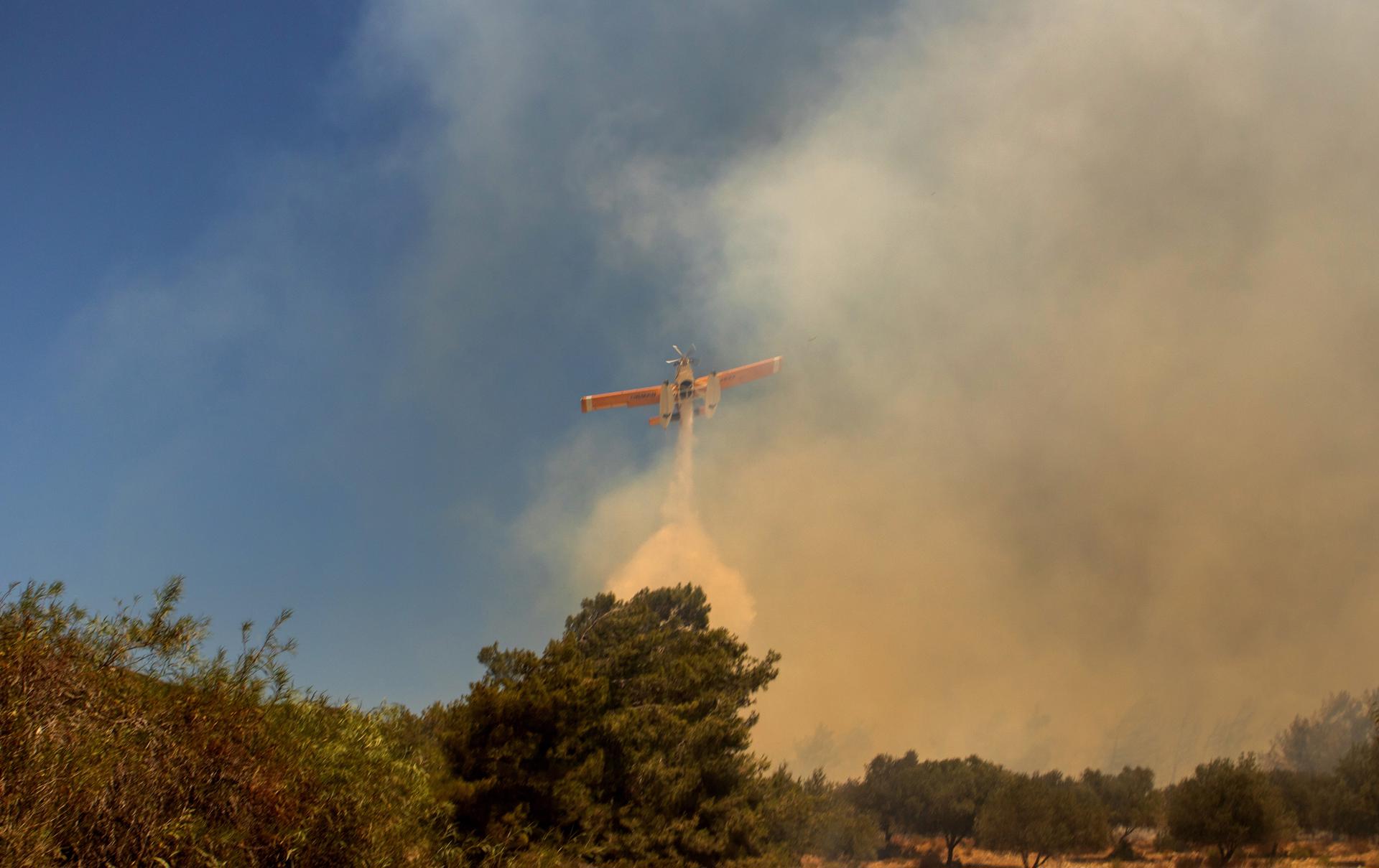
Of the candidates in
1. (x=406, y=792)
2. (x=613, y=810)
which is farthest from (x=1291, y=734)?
(x=406, y=792)

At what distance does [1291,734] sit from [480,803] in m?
75.6

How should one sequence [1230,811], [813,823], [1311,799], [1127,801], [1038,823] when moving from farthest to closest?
[1127,801]
[1038,823]
[1311,799]
[1230,811]
[813,823]

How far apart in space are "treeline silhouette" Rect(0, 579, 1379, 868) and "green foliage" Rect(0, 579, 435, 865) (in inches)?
1.9

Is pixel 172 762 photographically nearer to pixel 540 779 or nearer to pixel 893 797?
pixel 540 779

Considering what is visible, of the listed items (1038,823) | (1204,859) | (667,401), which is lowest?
(1204,859)

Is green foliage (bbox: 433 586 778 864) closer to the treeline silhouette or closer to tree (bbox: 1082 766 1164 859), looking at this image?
the treeline silhouette

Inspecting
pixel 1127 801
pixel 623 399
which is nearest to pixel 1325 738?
pixel 1127 801

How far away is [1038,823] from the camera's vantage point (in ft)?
222

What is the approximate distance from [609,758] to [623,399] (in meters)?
41.3

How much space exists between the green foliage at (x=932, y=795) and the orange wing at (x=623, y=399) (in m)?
37.7

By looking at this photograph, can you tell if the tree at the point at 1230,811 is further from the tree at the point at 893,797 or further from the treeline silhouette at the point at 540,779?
the tree at the point at 893,797

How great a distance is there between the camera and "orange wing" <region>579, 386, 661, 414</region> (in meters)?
77.5

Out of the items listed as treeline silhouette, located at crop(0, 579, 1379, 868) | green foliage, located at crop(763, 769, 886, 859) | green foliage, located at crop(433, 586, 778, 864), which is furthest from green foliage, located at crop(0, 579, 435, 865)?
green foliage, located at crop(763, 769, 886, 859)

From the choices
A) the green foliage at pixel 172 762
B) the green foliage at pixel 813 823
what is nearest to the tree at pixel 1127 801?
the green foliage at pixel 813 823
